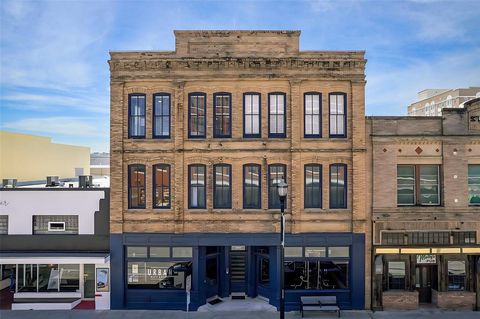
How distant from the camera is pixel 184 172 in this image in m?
16.8

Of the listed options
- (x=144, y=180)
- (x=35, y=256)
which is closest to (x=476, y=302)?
(x=144, y=180)

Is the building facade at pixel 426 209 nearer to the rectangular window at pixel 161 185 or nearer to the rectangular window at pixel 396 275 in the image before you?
the rectangular window at pixel 396 275

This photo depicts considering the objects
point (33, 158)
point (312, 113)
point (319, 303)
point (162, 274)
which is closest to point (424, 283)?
point (319, 303)

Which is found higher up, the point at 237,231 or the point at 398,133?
the point at 398,133

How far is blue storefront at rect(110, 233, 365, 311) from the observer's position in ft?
54.1

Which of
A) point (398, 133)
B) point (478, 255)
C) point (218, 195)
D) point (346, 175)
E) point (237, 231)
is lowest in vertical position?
point (478, 255)

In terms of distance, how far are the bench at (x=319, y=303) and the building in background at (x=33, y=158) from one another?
2452 cm

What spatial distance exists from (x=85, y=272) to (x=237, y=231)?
8106 millimetres

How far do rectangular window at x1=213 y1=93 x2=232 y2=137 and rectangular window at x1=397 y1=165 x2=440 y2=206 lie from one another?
898 centimetres

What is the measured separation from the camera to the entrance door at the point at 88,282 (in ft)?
56.2

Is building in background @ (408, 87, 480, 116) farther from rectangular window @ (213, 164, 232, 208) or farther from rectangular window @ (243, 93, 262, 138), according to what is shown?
rectangular window @ (213, 164, 232, 208)

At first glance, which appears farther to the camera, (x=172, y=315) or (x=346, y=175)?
(x=346, y=175)

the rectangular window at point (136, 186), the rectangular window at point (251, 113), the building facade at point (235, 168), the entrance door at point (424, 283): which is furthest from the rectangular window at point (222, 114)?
the entrance door at point (424, 283)

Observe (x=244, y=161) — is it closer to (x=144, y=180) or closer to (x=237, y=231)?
(x=237, y=231)
